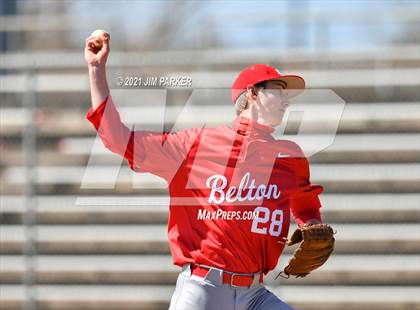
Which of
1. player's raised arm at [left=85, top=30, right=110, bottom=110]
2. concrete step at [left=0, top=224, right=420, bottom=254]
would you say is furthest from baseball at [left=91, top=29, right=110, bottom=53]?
concrete step at [left=0, top=224, right=420, bottom=254]

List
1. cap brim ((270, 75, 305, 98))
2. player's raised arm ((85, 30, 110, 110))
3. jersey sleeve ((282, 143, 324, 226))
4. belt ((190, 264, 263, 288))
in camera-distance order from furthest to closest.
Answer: cap brim ((270, 75, 305, 98)) → jersey sleeve ((282, 143, 324, 226)) → belt ((190, 264, 263, 288)) → player's raised arm ((85, 30, 110, 110))

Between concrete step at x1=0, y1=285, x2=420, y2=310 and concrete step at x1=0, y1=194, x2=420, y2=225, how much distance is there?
0.47m

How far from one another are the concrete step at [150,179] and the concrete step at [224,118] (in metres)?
0.26

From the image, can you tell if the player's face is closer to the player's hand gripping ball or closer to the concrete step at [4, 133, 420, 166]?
the player's hand gripping ball

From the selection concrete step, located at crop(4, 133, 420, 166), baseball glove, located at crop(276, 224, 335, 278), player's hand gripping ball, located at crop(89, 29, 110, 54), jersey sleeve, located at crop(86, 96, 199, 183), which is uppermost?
player's hand gripping ball, located at crop(89, 29, 110, 54)

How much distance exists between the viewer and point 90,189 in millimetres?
7223

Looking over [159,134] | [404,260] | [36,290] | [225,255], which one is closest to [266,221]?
[225,255]

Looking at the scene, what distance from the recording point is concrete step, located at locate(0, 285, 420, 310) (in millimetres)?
6777

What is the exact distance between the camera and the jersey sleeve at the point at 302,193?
4.13 m

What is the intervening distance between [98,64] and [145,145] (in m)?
0.40

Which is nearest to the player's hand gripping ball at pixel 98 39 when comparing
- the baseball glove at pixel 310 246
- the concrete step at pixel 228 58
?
the baseball glove at pixel 310 246

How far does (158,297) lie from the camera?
6980 mm

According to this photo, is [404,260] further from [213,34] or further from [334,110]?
[213,34]

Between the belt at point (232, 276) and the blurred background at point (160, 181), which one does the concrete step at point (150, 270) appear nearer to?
the blurred background at point (160, 181)
